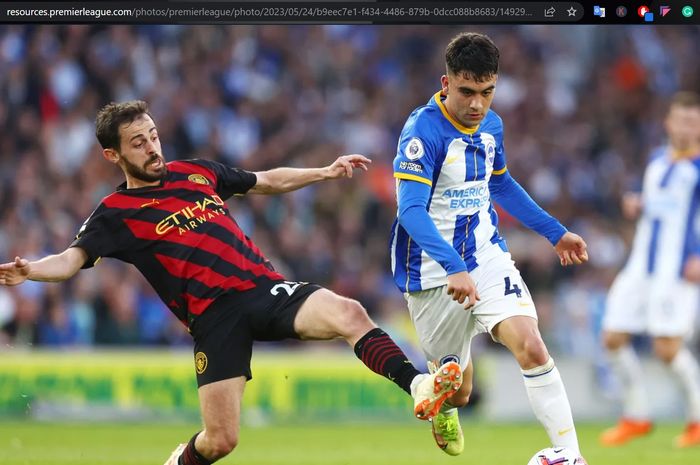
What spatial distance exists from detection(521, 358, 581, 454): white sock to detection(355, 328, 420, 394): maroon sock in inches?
28.8

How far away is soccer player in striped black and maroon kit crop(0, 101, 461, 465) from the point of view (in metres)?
6.78

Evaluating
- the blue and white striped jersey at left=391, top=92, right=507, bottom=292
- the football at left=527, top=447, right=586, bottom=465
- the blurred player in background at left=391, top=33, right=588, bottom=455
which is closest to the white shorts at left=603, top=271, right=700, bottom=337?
the blurred player in background at left=391, top=33, right=588, bottom=455

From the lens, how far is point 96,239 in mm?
6852

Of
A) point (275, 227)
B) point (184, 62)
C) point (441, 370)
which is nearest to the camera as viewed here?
point (441, 370)

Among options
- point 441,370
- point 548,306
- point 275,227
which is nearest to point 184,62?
point 275,227

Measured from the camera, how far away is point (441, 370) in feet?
20.0

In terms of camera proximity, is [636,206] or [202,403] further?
[636,206]

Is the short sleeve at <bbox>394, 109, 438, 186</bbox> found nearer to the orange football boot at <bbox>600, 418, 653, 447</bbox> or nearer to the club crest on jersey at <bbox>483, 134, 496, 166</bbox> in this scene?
the club crest on jersey at <bbox>483, 134, 496, 166</bbox>

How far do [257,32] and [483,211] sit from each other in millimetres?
11472

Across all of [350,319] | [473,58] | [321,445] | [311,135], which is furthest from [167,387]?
[473,58]

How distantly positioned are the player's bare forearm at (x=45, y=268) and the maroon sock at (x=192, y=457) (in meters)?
1.24

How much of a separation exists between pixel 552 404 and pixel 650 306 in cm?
496

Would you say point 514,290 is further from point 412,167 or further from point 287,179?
point 287,179

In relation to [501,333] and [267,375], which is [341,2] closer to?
[501,333]
